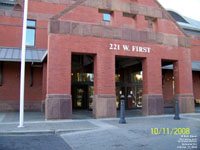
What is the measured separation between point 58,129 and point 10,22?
13280mm

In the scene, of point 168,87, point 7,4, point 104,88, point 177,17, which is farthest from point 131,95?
point 177,17

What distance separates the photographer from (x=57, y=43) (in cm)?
1232

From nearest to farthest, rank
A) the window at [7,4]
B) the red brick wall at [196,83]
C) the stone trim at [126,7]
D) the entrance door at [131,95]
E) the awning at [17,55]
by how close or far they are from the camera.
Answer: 1. the stone trim at [126,7]
2. the awning at [17,55]
3. the window at [7,4]
4. the entrance door at [131,95]
5. the red brick wall at [196,83]

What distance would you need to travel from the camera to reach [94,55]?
44.5 feet

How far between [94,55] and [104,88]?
7.51ft

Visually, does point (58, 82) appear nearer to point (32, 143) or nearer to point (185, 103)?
point (32, 143)

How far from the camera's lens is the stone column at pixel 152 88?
14.2 metres

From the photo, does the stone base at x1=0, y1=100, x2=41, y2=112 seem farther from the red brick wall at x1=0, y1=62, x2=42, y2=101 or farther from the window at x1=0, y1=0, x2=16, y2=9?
the window at x1=0, y1=0, x2=16, y2=9

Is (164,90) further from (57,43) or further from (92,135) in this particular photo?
(92,135)

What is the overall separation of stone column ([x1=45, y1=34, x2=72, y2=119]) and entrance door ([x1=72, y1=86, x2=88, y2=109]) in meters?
7.76
